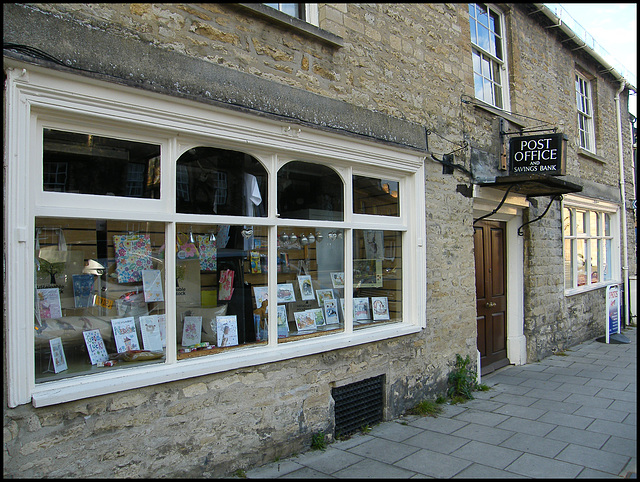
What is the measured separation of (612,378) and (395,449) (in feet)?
14.9

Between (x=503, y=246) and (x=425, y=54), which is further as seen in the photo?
(x=503, y=246)

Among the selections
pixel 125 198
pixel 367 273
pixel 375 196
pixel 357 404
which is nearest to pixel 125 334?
pixel 125 198

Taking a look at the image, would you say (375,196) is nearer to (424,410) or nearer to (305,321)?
(305,321)

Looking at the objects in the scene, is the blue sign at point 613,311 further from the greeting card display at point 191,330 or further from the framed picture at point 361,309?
the greeting card display at point 191,330

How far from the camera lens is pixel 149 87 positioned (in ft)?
11.2

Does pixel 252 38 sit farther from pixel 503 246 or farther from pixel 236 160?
pixel 503 246

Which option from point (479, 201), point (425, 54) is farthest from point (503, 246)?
point (425, 54)

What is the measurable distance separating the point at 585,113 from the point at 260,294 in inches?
379

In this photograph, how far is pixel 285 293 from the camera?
4.70 meters

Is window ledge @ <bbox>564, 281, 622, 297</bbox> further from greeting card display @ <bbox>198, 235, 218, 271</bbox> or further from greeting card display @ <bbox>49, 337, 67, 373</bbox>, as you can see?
greeting card display @ <bbox>49, 337, 67, 373</bbox>

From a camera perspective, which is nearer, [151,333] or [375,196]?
[151,333]

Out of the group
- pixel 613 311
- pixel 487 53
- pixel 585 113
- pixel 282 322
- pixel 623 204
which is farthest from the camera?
pixel 623 204

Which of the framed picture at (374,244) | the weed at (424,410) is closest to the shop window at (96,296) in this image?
the framed picture at (374,244)

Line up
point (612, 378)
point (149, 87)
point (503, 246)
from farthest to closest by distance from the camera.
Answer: point (503, 246), point (612, 378), point (149, 87)
